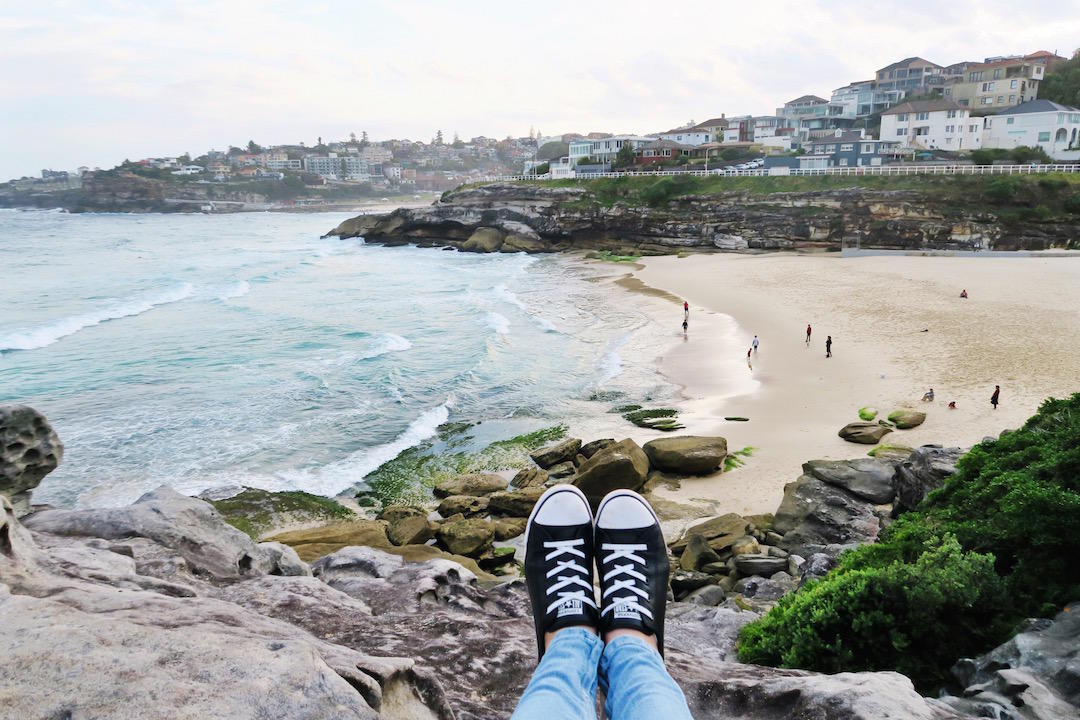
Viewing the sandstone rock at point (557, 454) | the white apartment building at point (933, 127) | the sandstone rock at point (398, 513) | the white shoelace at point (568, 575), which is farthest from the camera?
the white apartment building at point (933, 127)

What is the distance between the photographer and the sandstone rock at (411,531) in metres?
11.3

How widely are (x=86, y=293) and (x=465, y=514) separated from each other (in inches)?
1463

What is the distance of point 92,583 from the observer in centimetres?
366

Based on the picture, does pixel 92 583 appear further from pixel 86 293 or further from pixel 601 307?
pixel 86 293

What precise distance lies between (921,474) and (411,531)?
26.3 ft

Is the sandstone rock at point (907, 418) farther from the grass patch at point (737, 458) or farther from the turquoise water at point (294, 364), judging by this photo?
the turquoise water at point (294, 364)

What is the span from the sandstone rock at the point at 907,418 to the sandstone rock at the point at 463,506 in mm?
10042

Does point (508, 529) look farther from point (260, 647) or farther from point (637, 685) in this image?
point (260, 647)

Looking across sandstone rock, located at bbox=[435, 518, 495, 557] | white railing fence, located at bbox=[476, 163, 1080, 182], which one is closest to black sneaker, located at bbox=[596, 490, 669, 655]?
sandstone rock, located at bbox=[435, 518, 495, 557]

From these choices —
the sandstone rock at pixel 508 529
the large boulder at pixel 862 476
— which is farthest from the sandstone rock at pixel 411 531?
the large boulder at pixel 862 476

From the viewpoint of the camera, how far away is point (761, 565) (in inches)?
358

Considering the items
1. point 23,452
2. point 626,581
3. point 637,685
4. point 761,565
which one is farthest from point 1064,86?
point 23,452

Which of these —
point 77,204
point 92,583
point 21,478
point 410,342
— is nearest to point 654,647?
point 92,583

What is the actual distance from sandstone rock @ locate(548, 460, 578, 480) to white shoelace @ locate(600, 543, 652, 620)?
10444 millimetres
